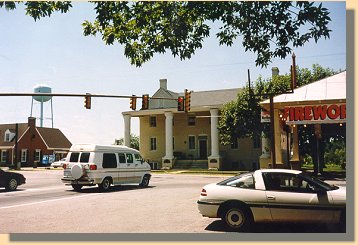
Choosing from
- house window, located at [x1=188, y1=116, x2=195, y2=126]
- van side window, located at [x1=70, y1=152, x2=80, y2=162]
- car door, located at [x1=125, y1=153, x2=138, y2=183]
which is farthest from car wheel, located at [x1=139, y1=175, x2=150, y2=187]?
house window, located at [x1=188, y1=116, x2=195, y2=126]

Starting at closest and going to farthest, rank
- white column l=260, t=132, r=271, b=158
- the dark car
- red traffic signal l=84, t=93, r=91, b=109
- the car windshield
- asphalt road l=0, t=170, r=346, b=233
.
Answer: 1. the car windshield
2. asphalt road l=0, t=170, r=346, b=233
3. red traffic signal l=84, t=93, r=91, b=109
4. white column l=260, t=132, r=271, b=158
5. the dark car

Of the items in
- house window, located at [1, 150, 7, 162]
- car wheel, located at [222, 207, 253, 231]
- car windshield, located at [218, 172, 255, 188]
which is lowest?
car wheel, located at [222, 207, 253, 231]

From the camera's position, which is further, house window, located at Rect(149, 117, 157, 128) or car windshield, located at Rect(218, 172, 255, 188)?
house window, located at Rect(149, 117, 157, 128)

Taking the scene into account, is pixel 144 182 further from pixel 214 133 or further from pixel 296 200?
pixel 214 133

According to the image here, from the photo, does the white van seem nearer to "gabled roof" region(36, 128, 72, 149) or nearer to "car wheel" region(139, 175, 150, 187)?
"gabled roof" region(36, 128, 72, 149)

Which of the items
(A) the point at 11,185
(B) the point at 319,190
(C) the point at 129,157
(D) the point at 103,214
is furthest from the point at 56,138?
(B) the point at 319,190

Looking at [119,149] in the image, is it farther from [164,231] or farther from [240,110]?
[240,110]

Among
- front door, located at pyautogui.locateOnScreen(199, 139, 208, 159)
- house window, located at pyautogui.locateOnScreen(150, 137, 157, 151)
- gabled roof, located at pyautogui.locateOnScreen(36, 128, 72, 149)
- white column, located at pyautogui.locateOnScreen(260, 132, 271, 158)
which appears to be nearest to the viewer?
gabled roof, located at pyautogui.locateOnScreen(36, 128, 72, 149)

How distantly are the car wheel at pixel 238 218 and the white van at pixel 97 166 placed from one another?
29.3 ft

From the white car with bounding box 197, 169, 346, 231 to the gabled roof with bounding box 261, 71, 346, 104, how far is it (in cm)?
296

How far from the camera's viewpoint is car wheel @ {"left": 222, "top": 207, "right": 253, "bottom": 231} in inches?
327

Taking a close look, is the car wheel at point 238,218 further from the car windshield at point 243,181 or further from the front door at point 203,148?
the front door at point 203,148

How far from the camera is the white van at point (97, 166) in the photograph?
634 inches

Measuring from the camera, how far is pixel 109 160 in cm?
1680
